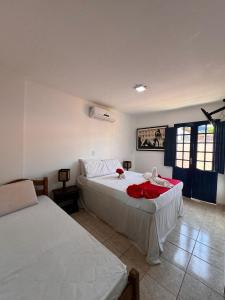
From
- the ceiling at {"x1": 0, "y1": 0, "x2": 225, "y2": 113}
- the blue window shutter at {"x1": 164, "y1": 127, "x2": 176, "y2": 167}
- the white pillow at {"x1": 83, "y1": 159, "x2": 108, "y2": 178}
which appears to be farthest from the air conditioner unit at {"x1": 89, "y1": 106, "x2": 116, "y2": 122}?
the blue window shutter at {"x1": 164, "y1": 127, "x2": 176, "y2": 167}

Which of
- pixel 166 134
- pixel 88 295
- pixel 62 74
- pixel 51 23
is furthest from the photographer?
pixel 166 134

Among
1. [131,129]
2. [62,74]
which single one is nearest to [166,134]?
[131,129]

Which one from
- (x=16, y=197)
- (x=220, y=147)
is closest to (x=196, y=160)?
(x=220, y=147)

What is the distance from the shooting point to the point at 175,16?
3.81ft

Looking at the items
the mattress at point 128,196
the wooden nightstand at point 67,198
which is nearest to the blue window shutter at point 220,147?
the mattress at point 128,196

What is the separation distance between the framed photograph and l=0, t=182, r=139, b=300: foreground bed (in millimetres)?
3457

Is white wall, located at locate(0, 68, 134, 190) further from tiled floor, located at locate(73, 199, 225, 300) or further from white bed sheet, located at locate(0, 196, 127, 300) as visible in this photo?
tiled floor, located at locate(73, 199, 225, 300)

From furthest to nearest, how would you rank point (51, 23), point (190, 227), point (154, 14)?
point (190, 227), point (51, 23), point (154, 14)

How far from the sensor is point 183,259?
5.70 feet

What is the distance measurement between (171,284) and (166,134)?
3.34m

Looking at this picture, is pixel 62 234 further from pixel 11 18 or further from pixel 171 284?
pixel 11 18

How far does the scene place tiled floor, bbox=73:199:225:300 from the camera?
1365 millimetres

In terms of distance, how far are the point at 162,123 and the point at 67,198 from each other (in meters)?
3.30

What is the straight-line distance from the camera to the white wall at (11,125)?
210cm
